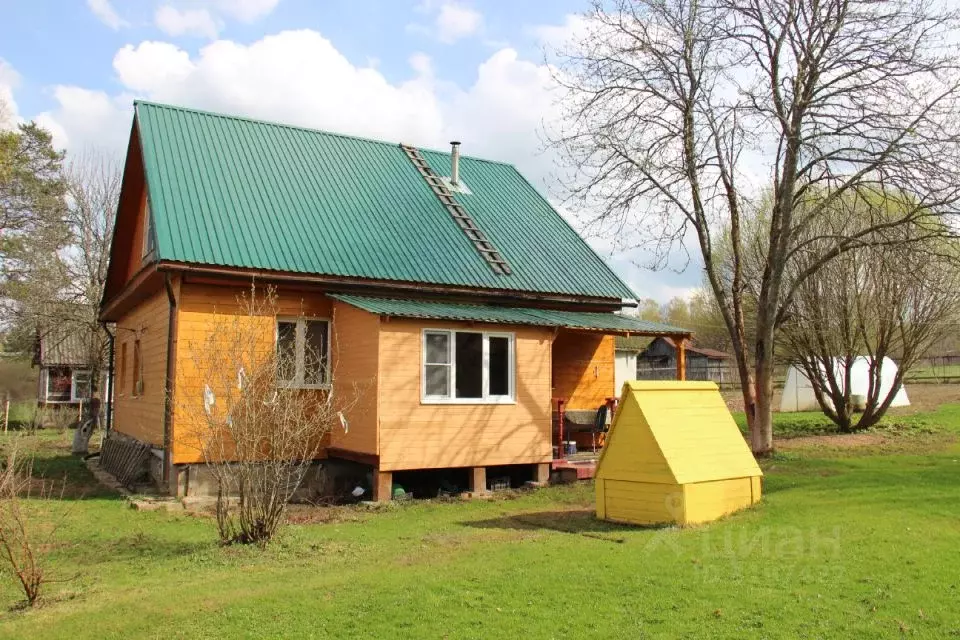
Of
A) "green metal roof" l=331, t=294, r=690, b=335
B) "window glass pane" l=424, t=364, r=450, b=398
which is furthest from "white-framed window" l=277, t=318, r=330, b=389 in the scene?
"window glass pane" l=424, t=364, r=450, b=398

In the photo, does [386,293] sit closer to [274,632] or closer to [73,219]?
[274,632]

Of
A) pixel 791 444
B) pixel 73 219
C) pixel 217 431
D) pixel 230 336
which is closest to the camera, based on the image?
pixel 217 431

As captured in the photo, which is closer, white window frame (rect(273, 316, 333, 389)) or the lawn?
the lawn

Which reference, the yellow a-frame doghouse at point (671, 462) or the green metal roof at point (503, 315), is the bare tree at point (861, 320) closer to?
the green metal roof at point (503, 315)

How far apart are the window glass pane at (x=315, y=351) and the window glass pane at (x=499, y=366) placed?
3.12m

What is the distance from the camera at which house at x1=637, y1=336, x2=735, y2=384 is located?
5147cm

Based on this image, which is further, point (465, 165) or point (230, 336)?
point (465, 165)

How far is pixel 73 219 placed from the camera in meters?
34.5

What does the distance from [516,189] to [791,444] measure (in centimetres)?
964

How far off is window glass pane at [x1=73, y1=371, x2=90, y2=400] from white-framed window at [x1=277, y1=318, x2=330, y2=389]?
33001 mm

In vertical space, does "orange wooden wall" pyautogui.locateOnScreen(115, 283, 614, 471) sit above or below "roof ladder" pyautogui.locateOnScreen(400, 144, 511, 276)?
below

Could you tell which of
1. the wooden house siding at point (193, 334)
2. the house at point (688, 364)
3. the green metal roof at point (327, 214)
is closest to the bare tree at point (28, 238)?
the green metal roof at point (327, 214)

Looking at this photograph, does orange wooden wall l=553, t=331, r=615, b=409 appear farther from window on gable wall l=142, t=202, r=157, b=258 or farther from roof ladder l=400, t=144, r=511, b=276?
window on gable wall l=142, t=202, r=157, b=258

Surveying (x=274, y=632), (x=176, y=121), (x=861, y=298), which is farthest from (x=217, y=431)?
(x=861, y=298)
